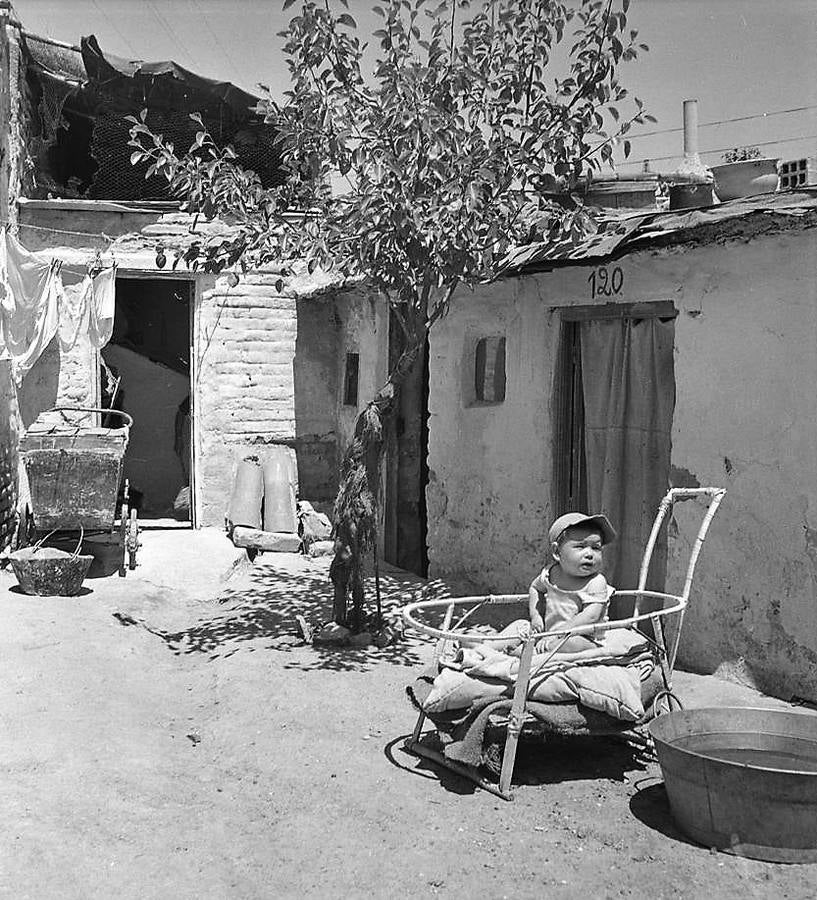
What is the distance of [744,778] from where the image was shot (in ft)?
12.6

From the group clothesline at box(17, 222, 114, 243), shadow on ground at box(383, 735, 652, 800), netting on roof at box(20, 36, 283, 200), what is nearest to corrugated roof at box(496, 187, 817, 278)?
shadow on ground at box(383, 735, 652, 800)

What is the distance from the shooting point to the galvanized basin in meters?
3.83

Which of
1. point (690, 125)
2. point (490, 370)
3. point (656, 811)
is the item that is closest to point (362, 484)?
point (490, 370)

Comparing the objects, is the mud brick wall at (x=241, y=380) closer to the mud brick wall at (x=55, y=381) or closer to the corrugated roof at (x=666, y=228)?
the mud brick wall at (x=55, y=381)

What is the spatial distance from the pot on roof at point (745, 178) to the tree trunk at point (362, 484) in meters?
2.39

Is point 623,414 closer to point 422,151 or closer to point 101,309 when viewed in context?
point 422,151

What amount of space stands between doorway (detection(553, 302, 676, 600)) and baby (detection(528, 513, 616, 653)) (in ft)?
6.31

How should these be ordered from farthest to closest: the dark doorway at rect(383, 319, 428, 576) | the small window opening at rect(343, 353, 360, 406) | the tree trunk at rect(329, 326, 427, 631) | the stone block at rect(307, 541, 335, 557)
Answer: the small window opening at rect(343, 353, 360, 406) → the stone block at rect(307, 541, 335, 557) → the dark doorway at rect(383, 319, 428, 576) → the tree trunk at rect(329, 326, 427, 631)

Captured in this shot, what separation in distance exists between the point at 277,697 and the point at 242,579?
355 cm

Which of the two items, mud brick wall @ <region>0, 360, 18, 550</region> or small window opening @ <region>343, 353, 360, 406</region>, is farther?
small window opening @ <region>343, 353, 360, 406</region>

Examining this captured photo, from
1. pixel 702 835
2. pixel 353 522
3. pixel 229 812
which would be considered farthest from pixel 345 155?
pixel 702 835

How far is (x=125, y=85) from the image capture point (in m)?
11.9

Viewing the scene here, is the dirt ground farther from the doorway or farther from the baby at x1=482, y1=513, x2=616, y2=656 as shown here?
the doorway

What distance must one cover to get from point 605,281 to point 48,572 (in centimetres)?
524
